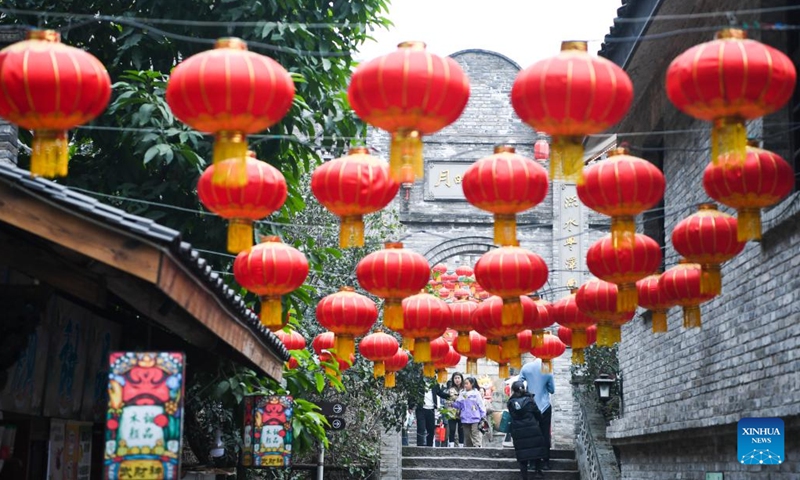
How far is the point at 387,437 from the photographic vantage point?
20578mm

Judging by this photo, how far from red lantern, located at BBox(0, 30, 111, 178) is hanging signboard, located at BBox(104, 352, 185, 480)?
1.20 m

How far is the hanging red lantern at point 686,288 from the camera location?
1027 cm

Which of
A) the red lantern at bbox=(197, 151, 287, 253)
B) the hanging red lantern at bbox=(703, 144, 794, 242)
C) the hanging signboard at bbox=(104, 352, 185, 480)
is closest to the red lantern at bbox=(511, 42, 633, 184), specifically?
the hanging red lantern at bbox=(703, 144, 794, 242)

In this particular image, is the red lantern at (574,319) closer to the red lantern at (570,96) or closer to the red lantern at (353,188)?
the red lantern at (353,188)

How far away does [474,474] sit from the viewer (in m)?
20.2

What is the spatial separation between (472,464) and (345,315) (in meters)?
9.59

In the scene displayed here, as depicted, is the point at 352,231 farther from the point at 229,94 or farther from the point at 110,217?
the point at 110,217

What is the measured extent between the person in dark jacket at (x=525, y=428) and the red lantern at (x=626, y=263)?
901 cm

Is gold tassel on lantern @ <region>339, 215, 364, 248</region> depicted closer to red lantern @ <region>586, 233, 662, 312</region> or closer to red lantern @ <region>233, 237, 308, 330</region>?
red lantern @ <region>233, 237, 308, 330</region>

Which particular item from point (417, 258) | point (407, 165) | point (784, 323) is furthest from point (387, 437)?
point (407, 165)

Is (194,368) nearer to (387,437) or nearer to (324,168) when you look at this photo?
(324,168)

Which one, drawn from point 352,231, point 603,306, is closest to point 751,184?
point 352,231

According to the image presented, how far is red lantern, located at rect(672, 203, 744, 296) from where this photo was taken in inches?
Result: 360

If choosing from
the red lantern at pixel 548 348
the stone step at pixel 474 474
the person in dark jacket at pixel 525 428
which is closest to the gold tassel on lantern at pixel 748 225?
the red lantern at pixel 548 348
